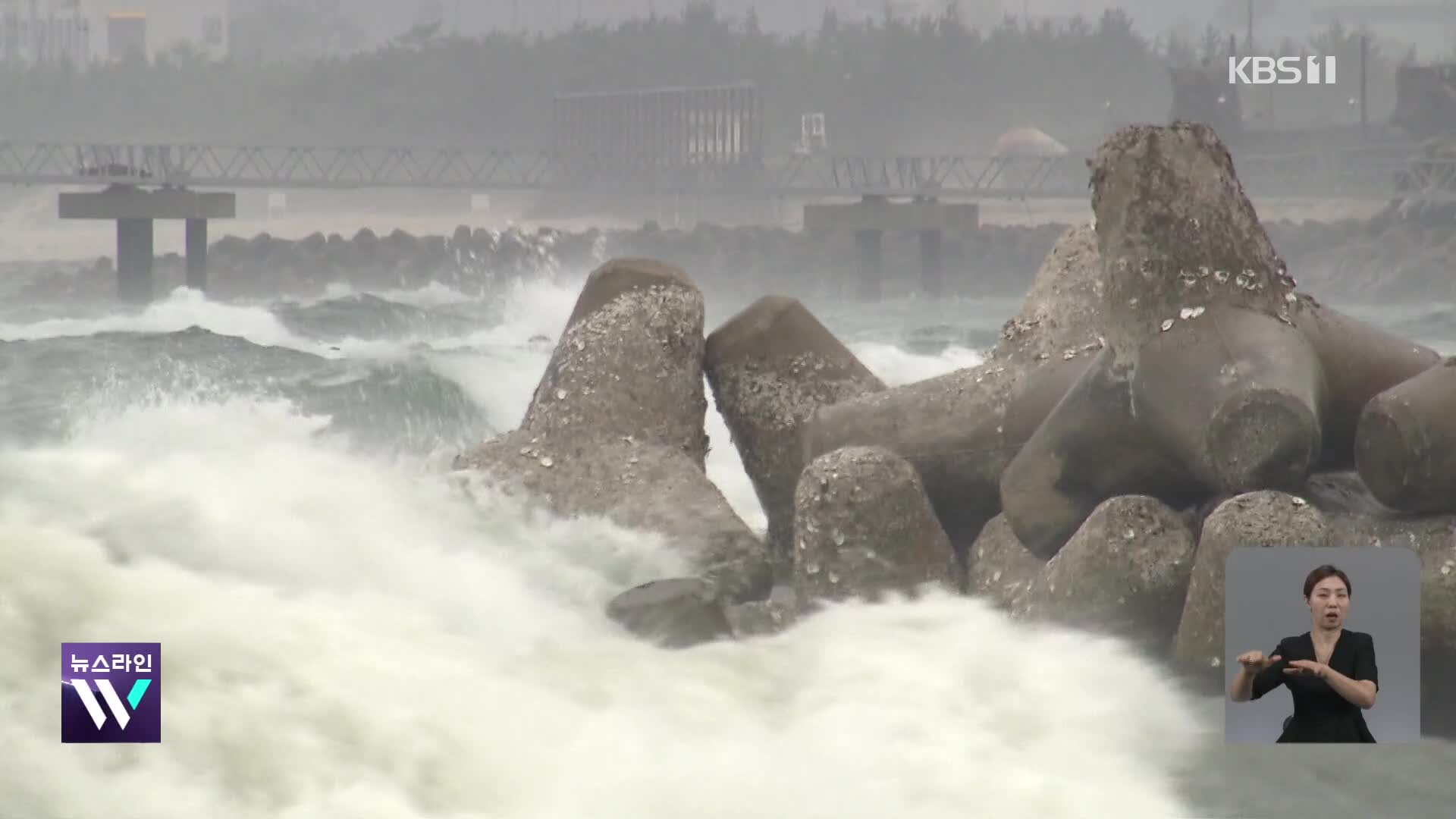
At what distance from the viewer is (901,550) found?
5207mm

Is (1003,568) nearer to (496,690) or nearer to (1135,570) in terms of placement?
(1135,570)

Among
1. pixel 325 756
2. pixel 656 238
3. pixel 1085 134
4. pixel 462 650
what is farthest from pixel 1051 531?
pixel 1085 134

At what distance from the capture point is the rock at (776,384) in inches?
237

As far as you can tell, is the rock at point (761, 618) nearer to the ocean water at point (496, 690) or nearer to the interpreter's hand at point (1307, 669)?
the ocean water at point (496, 690)

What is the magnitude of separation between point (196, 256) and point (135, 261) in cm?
217

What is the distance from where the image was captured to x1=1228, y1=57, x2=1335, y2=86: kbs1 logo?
63.9m

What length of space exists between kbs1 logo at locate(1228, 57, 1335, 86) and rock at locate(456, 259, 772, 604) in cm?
5506

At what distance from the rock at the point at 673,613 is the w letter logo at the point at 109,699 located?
1314 millimetres

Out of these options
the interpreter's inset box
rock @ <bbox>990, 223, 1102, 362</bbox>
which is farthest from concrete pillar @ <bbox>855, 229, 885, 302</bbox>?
the interpreter's inset box

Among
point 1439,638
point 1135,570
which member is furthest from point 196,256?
point 1439,638

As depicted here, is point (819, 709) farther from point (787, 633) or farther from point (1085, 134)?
point (1085, 134)

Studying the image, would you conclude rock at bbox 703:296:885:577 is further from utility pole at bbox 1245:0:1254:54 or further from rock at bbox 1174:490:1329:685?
utility pole at bbox 1245:0:1254:54

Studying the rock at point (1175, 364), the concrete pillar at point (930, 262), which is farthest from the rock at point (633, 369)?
the concrete pillar at point (930, 262)

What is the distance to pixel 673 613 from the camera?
506 cm
